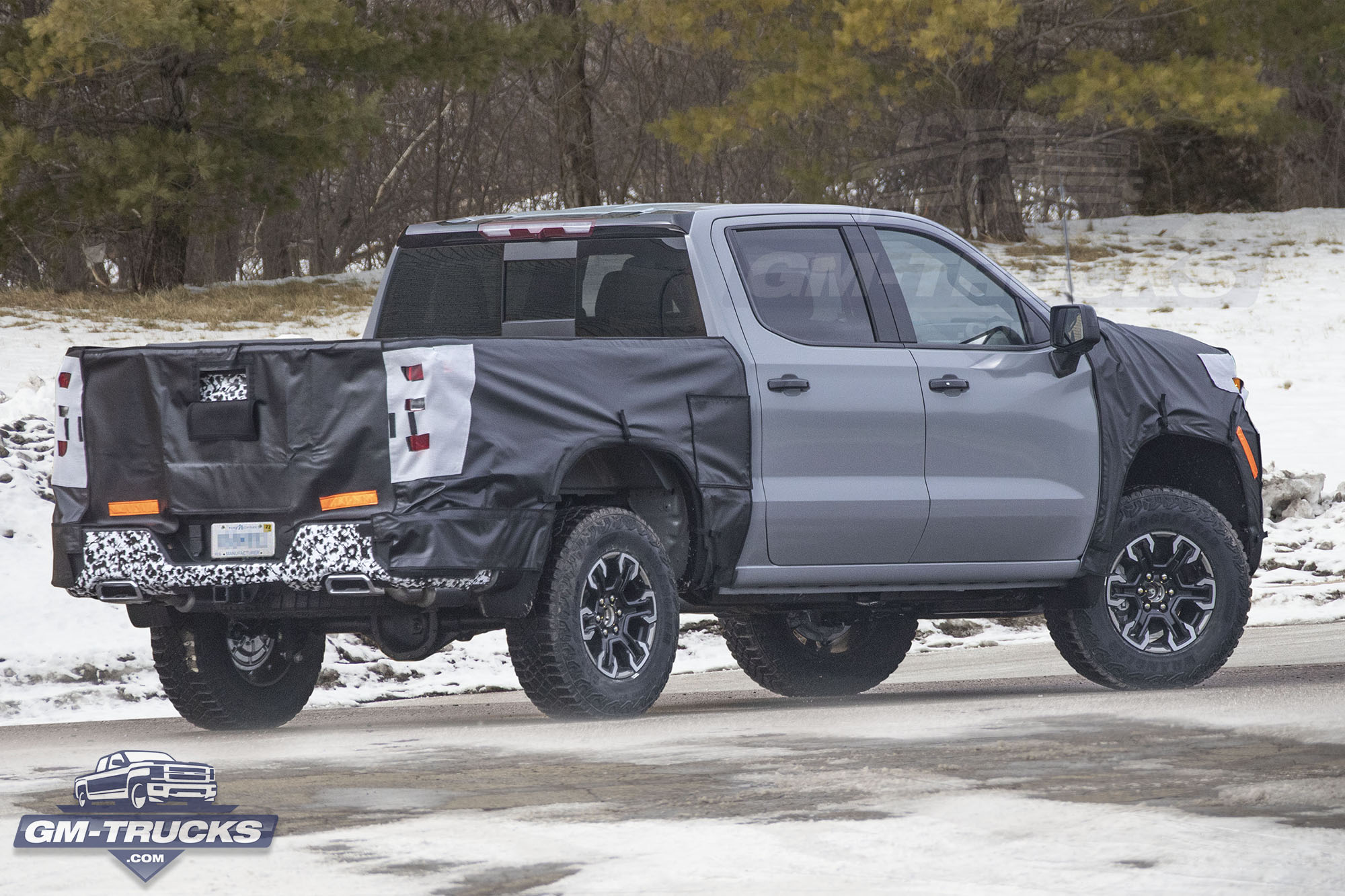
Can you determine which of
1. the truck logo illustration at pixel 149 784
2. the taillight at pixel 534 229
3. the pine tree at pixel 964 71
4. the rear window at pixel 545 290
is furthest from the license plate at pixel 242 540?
the pine tree at pixel 964 71

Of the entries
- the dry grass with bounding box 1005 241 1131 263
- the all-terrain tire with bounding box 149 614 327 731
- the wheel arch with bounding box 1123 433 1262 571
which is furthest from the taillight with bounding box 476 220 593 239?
the dry grass with bounding box 1005 241 1131 263

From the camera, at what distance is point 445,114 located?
41562 mm

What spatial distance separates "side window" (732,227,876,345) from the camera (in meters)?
8.66

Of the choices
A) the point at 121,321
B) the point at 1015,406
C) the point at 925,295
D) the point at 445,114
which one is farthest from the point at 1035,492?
the point at 445,114

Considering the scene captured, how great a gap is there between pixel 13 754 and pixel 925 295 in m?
4.28

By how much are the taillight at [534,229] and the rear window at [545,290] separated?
5cm

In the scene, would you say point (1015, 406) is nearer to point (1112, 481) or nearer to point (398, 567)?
point (1112, 481)

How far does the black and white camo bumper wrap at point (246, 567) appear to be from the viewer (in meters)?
7.56

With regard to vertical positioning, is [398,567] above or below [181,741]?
above

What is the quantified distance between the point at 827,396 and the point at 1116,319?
1806cm

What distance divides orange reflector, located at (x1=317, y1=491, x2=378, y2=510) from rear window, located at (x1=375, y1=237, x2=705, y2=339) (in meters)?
1.58

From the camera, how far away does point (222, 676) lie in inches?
347

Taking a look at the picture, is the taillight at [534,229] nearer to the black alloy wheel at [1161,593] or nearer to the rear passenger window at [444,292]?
the rear passenger window at [444,292]

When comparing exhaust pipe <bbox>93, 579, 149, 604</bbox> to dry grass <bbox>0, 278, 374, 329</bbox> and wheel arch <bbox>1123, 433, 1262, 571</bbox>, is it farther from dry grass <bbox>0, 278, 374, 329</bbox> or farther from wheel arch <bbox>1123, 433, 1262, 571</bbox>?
dry grass <bbox>0, 278, 374, 329</bbox>
